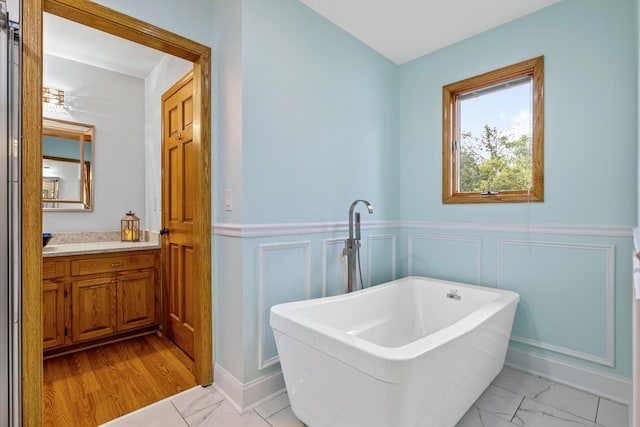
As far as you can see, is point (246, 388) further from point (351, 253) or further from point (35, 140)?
point (35, 140)

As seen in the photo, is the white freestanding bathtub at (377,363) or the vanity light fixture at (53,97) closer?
the white freestanding bathtub at (377,363)

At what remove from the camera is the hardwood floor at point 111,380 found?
1.77 meters

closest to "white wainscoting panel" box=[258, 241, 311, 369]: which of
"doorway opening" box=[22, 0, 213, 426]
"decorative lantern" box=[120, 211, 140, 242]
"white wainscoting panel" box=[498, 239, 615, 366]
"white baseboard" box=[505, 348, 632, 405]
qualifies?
"doorway opening" box=[22, 0, 213, 426]

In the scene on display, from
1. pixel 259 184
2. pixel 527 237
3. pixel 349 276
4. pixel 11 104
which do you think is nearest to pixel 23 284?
pixel 11 104

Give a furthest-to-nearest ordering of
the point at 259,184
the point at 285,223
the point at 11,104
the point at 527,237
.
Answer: the point at 527,237 < the point at 285,223 < the point at 259,184 < the point at 11,104

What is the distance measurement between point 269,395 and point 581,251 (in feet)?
6.96

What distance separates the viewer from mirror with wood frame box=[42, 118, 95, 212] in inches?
112

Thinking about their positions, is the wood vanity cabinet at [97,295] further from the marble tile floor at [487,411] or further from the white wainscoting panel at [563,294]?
the white wainscoting panel at [563,294]

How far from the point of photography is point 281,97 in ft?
6.44

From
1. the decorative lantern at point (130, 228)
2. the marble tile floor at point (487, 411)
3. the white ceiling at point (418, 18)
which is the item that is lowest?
the marble tile floor at point (487, 411)

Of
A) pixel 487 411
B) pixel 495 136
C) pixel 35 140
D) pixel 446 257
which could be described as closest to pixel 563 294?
Result: pixel 446 257

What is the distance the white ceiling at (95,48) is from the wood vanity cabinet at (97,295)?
1.76 m

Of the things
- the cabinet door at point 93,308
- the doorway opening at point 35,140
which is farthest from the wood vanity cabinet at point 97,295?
the doorway opening at point 35,140

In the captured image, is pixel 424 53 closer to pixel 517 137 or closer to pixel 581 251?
pixel 517 137
